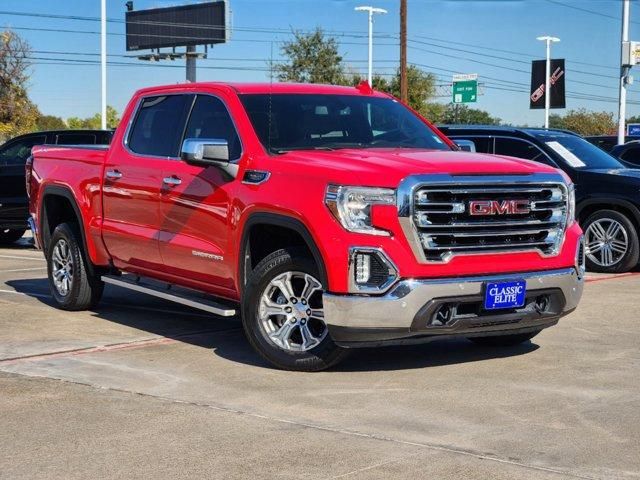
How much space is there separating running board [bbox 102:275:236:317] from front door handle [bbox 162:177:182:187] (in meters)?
0.86

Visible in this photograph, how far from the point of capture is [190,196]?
797cm

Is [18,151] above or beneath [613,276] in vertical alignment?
above

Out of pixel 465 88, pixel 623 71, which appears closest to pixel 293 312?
pixel 623 71

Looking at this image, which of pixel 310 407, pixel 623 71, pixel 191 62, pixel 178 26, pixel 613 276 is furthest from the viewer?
pixel 191 62

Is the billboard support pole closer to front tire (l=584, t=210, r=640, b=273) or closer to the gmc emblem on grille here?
front tire (l=584, t=210, r=640, b=273)

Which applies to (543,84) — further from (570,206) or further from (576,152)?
(570,206)

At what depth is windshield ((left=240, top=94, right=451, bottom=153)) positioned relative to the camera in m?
7.86

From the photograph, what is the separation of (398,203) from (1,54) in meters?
53.5

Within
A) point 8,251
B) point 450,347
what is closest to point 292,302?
point 450,347

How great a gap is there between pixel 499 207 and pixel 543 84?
144 feet

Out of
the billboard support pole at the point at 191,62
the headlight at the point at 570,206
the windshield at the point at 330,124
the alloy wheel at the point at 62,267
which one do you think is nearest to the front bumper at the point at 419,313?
the headlight at the point at 570,206

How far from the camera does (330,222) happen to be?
6750mm

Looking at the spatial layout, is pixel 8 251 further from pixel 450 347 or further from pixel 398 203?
pixel 398 203

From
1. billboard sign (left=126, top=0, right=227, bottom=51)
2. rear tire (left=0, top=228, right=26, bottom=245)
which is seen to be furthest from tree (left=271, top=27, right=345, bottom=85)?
rear tire (left=0, top=228, right=26, bottom=245)
